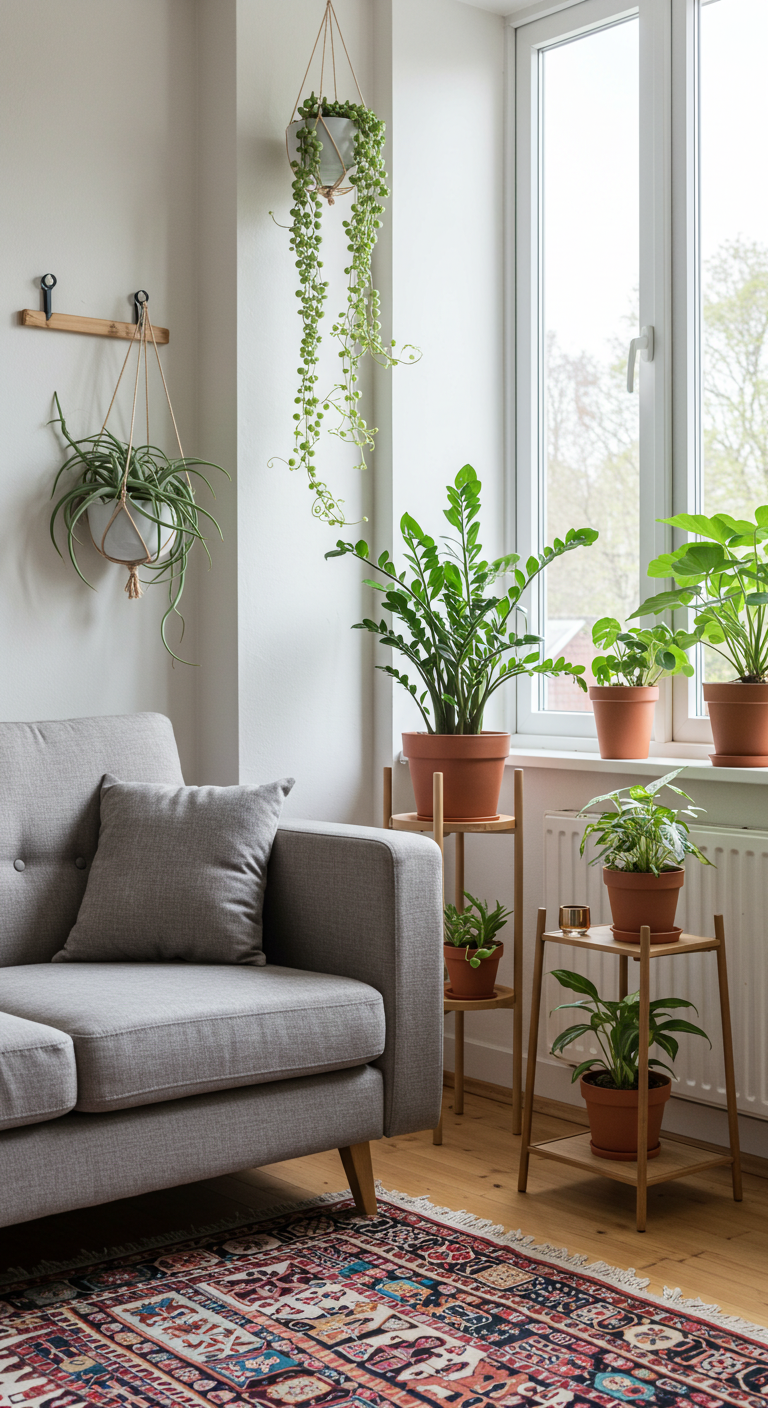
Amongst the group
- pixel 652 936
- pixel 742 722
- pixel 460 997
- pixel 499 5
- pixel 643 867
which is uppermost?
pixel 499 5

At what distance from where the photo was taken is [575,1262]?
2.14 metres

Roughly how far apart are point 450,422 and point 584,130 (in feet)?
2.54

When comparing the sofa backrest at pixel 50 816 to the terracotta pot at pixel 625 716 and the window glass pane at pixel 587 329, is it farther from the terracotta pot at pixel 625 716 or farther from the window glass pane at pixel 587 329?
the window glass pane at pixel 587 329

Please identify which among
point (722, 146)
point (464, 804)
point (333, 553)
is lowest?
point (464, 804)

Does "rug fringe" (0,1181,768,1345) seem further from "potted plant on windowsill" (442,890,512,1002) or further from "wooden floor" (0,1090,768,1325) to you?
"potted plant on windowsill" (442,890,512,1002)

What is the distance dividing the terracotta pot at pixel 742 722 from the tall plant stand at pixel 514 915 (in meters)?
0.47

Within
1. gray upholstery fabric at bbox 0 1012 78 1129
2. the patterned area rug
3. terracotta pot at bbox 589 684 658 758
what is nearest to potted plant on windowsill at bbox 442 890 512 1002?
terracotta pot at bbox 589 684 658 758

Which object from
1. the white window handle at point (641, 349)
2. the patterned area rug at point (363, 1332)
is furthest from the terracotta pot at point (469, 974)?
the white window handle at point (641, 349)

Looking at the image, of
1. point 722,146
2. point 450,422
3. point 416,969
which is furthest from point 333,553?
point 722,146

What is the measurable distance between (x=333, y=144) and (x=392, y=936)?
1.74 meters

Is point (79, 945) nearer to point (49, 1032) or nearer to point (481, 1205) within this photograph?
point (49, 1032)

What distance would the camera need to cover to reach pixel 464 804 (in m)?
2.88

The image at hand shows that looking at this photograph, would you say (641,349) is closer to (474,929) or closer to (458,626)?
(458,626)

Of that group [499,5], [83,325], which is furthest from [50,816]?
[499,5]
